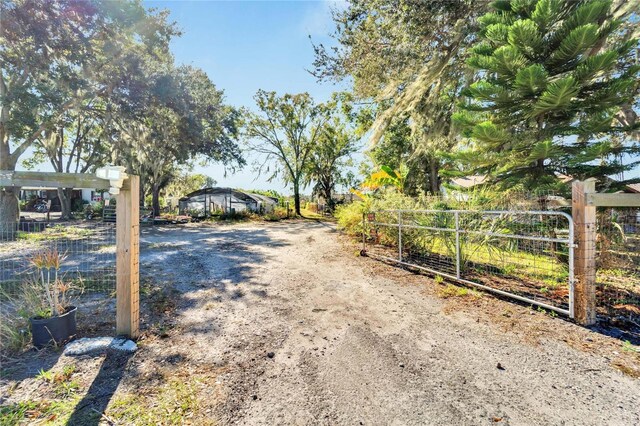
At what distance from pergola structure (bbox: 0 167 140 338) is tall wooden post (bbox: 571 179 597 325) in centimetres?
449

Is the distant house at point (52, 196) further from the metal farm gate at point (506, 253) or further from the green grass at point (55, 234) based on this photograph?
the metal farm gate at point (506, 253)

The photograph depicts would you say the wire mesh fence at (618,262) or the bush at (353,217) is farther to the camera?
the bush at (353,217)


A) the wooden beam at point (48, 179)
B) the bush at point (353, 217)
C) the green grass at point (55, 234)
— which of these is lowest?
the green grass at point (55, 234)

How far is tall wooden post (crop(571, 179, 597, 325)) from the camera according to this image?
3.16m

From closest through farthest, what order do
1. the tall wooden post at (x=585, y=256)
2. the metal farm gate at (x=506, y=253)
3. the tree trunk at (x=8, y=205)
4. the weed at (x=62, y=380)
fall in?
the weed at (x=62, y=380), the tall wooden post at (x=585, y=256), the metal farm gate at (x=506, y=253), the tree trunk at (x=8, y=205)

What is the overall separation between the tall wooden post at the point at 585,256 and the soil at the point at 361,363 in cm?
22

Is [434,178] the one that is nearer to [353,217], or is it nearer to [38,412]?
[353,217]

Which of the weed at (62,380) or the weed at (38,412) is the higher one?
the weed at (62,380)

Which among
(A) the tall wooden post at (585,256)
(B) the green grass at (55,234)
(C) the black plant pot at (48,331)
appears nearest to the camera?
(C) the black plant pot at (48,331)

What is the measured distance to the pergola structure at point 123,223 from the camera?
2873mm

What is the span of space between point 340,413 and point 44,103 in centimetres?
1363

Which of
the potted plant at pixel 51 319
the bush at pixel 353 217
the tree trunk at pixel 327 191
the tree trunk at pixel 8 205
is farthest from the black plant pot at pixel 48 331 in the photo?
the tree trunk at pixel 327 191

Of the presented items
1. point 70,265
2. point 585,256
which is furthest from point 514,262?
point 70,265

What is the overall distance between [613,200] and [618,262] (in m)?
1.38
